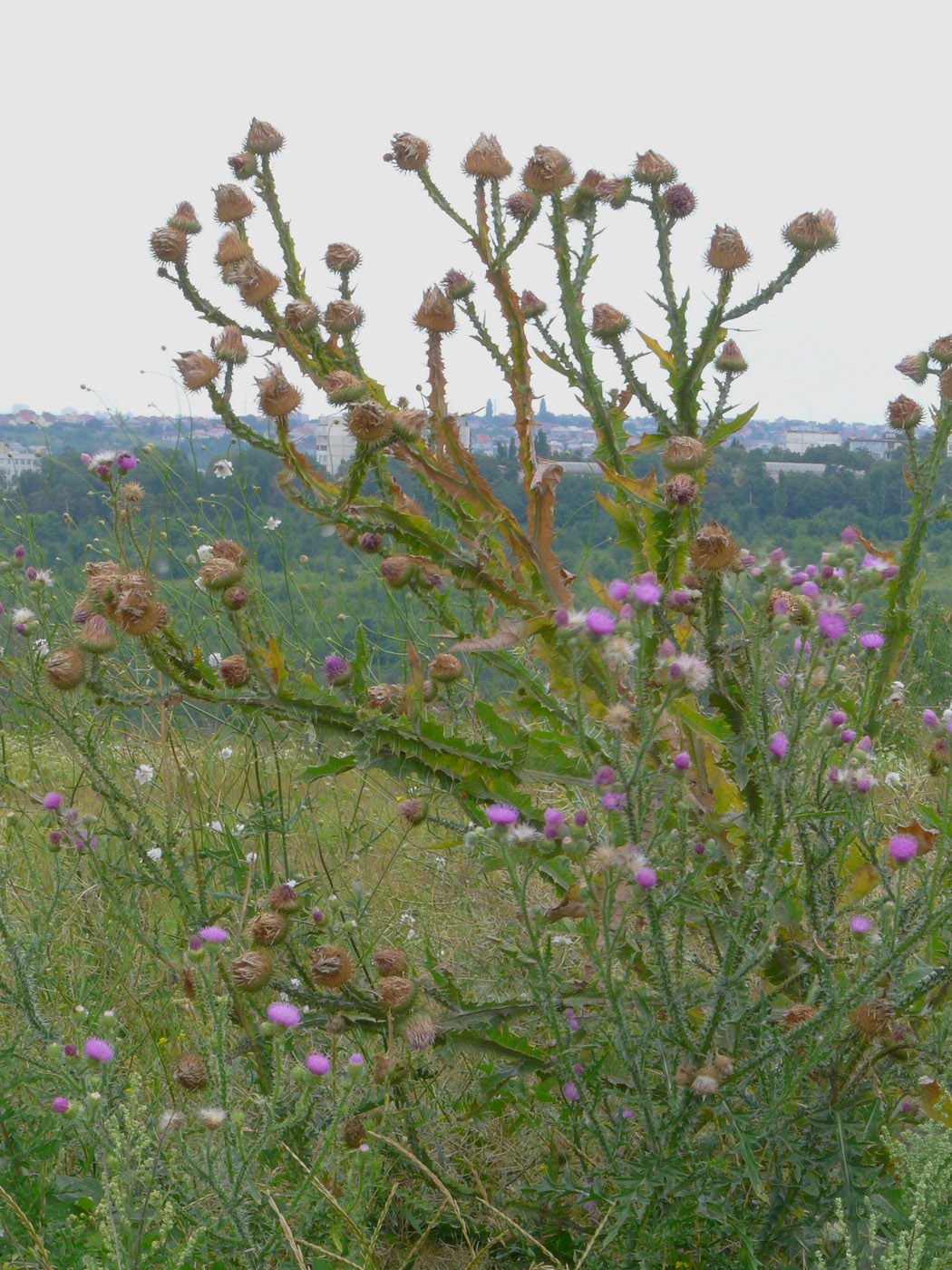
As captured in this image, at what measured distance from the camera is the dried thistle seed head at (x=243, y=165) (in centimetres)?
236

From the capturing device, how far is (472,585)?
1987 millimetres

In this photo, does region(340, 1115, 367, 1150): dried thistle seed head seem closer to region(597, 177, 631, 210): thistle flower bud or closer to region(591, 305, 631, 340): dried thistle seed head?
region(591, 305, 631, 340): dried thistle seed head

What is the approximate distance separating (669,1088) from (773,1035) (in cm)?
18

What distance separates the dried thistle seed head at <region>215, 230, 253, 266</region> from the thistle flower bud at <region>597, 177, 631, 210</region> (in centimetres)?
76

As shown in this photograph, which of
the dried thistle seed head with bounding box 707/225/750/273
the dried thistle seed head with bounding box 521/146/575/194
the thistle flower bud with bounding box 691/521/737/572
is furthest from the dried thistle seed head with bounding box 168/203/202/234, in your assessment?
the thistle flower bud with bounding box 691/521/737/572

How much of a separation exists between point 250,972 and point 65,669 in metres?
0.64

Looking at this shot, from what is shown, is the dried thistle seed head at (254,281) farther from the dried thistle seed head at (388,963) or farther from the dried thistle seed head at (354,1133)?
the dried thistle seed head at (354,1133)

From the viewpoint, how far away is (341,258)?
2.35 meters

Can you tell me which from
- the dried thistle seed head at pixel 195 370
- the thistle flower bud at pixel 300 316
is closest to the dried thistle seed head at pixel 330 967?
the dried thistle seed head at pixel 195 370

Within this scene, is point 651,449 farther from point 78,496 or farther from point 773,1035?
point 78,496

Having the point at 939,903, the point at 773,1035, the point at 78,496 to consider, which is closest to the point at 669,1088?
the point at 773,1035

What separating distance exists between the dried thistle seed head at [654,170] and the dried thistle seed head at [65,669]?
1.44 meters

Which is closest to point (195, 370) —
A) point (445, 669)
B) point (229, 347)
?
point (229, 347)

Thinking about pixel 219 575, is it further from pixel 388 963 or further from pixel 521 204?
pixel 521 204
